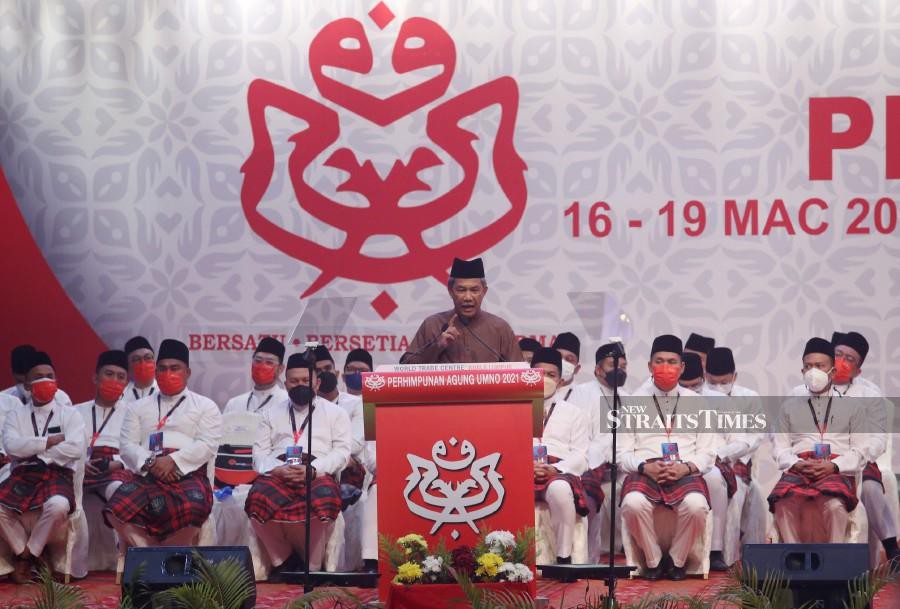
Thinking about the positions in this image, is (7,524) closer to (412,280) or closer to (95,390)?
(95,390)

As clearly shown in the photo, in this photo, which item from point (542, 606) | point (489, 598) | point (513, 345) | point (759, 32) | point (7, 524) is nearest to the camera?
point (489, 598)

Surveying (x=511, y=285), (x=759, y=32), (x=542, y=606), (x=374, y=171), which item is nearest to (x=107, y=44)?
(x=374, y=171)

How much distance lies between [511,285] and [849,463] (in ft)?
7.79

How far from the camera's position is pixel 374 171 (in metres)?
8.05

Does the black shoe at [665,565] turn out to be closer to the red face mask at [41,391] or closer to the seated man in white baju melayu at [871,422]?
the seated man in white baju melayu at [871,422]

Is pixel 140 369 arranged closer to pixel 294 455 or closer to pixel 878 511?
pixel 294 455

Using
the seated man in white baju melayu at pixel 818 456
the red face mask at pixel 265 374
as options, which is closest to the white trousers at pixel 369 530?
the red face mask at pixel 265 374

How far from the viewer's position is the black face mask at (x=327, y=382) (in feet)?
25.8

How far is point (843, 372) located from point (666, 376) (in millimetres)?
1153

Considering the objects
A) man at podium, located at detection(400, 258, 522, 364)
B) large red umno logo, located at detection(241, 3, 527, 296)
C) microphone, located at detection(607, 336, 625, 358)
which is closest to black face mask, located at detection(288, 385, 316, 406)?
large red umno logo, located at detection(241, 3, 527, 296)

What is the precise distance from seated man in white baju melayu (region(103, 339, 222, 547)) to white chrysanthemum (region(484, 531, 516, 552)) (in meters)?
3.07

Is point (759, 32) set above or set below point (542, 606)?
above

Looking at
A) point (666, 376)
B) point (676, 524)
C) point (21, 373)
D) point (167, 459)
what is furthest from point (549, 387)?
point (21, 373)

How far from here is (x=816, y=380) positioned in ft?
25.3
